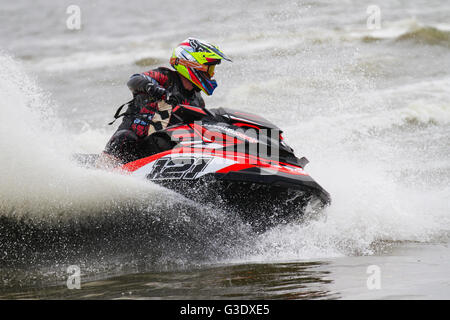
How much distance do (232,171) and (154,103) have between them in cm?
116

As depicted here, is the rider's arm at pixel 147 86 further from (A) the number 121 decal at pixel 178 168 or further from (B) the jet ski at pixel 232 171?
(A) the number 121 decal at pixel 178 168

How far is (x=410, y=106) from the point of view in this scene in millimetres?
11383

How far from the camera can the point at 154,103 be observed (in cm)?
536

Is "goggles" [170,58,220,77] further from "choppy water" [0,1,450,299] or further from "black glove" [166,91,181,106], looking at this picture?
A: "choppy water" [0,1,450,299]

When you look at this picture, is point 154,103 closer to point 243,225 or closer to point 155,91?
point 155,91

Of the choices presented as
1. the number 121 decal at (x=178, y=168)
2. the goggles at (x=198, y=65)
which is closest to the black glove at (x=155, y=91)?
the goggles at (x=198, y=65)

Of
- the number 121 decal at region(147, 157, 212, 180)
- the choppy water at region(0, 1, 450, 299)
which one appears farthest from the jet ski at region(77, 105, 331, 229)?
the choppy water at region(0, 1, 450, 299)

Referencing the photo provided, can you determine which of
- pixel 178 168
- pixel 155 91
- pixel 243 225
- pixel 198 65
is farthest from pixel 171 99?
pixel 243 225

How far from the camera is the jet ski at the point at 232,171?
467 centimetres

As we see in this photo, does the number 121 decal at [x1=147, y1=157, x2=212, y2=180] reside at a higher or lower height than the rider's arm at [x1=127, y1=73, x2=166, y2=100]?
lower

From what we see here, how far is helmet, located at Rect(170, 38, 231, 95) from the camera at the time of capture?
5.26m

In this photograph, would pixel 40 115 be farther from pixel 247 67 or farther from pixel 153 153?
pixel 247 67

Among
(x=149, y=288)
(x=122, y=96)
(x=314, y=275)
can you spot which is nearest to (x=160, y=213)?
(x=149, y=288)

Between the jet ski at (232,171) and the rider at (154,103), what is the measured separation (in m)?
0.16
